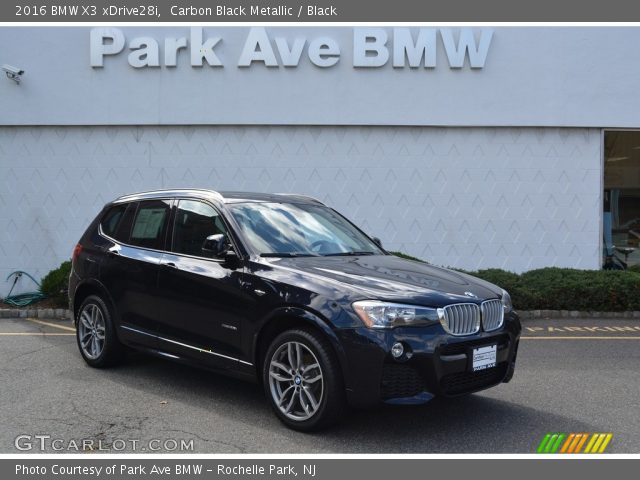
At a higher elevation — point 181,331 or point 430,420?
point 181,331

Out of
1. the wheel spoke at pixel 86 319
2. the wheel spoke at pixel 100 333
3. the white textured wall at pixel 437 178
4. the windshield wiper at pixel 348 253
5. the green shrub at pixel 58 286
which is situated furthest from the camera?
the white textured wall at pixel 437 178

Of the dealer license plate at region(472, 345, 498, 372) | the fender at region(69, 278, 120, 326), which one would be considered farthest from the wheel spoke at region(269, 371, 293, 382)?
the fender at region(69, 278, 120, 326)

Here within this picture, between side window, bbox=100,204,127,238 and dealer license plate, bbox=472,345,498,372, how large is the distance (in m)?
4.15

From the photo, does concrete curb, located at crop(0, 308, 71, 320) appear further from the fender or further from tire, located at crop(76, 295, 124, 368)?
tire, located at crop(76, 295, 124, 368)

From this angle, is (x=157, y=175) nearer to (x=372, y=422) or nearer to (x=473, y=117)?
(x=473, y=117)

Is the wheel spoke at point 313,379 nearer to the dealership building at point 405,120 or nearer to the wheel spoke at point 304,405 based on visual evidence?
the wheel spoke at point 304,405

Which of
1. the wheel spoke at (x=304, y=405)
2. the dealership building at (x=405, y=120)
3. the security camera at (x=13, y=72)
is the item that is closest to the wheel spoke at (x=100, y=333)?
the wheel spoke at (x=304, y=405)

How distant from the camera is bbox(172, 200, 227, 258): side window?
588 centimetres

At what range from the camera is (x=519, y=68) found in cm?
1280

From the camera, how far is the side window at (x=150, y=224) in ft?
21.0

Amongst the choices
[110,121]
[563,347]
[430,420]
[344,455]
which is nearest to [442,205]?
[563,347]

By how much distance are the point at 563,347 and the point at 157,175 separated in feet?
27.6

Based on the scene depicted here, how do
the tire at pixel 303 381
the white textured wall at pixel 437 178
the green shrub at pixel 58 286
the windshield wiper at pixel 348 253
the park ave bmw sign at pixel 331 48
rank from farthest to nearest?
the white textured wall at pixel 437 178 → the park ave bmw sign at pixel 331 48 → the green shrub at pixel 58 286 → the windshield wiper at pixel 348 253 → the tire at pixel 303 381

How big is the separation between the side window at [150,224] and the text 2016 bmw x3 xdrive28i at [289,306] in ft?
0.05
